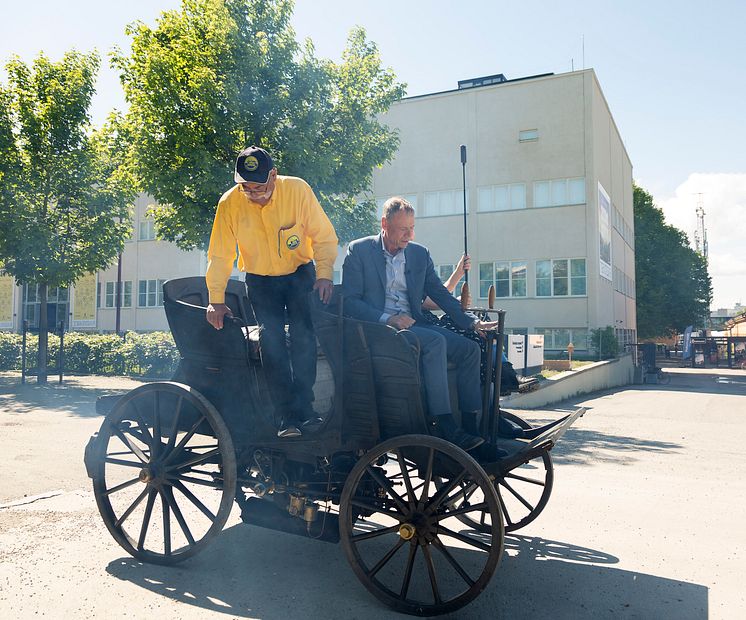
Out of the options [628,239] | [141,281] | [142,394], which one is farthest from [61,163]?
[628,239]

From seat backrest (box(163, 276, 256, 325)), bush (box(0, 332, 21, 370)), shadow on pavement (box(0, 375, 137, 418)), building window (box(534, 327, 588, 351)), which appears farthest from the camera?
building window (box(534, 327, 588, 351))

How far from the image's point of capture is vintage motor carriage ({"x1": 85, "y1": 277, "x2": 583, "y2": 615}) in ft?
11.0

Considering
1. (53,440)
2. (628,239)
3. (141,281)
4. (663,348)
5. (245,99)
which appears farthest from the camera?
(663,348)

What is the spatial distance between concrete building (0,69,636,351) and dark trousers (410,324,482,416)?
Answer: 87.4 feet

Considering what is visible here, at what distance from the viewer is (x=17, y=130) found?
16.3 metres

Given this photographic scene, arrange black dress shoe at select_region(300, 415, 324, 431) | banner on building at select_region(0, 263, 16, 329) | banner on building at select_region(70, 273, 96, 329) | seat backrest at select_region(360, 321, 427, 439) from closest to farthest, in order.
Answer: seat backrest at select_region(360, 321, 427, 439) → black dress shoe at select_region(300, 415, 324, 431) → banner on building at select_region(70, 273, 96, 329) → banner on building at select_region(0, 263, 16, 329)

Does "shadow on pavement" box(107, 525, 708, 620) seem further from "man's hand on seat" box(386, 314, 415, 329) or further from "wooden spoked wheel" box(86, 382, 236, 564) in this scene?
"man's hand on seat" box(386, 314, 415, 329)

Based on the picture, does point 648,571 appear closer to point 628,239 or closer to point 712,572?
point 712,572

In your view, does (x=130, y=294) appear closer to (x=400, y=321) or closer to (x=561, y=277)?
(x=561, y=277)

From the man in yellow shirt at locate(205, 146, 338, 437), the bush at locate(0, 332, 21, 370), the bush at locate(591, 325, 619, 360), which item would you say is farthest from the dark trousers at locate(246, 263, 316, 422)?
the bush at locate(591, 325, 619, 360)

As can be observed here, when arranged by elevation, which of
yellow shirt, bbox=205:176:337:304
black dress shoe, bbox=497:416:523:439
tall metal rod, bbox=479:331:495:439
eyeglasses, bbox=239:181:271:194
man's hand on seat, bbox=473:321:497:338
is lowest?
black dress shoe, bbox=497:416:523:439

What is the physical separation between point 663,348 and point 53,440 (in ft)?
197

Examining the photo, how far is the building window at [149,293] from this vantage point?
38438 millimetres

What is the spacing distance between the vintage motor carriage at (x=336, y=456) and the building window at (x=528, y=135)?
95.5 ft
